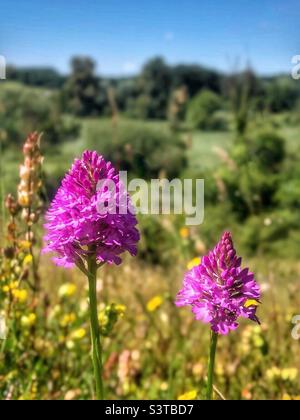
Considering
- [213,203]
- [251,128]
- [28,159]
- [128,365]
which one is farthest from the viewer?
[251,128]

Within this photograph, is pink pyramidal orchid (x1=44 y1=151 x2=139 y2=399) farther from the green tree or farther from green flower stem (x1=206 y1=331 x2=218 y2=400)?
the green tree

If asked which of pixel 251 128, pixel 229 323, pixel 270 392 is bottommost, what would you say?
pixel 270 392

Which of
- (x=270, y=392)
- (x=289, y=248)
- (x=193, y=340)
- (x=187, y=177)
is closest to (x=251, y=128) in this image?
(x=187, y=177)

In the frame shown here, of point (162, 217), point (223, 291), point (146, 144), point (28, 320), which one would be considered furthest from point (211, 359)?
point (146, 144)

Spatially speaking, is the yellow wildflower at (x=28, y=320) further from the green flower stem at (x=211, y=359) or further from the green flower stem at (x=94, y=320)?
the green flower stem at (x=211, y=359)

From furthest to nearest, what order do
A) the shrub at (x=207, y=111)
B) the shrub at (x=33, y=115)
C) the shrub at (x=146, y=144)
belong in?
the shrub at (x=33, y=115) < the shrub at (x=207, y=111) < the shrub at (x=146, y=144)

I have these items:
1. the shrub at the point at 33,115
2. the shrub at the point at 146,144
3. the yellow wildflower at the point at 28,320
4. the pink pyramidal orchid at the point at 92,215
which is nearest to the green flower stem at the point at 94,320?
the pink pyramidal orchid at the point at 92,215

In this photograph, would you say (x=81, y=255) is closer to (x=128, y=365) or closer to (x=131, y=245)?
(x=131, y=245)

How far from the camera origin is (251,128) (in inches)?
301

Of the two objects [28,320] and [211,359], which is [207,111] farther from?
[211,359]

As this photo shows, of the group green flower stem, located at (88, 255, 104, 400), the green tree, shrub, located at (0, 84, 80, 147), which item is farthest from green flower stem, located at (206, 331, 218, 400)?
the green tree

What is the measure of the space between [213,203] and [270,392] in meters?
5.41
